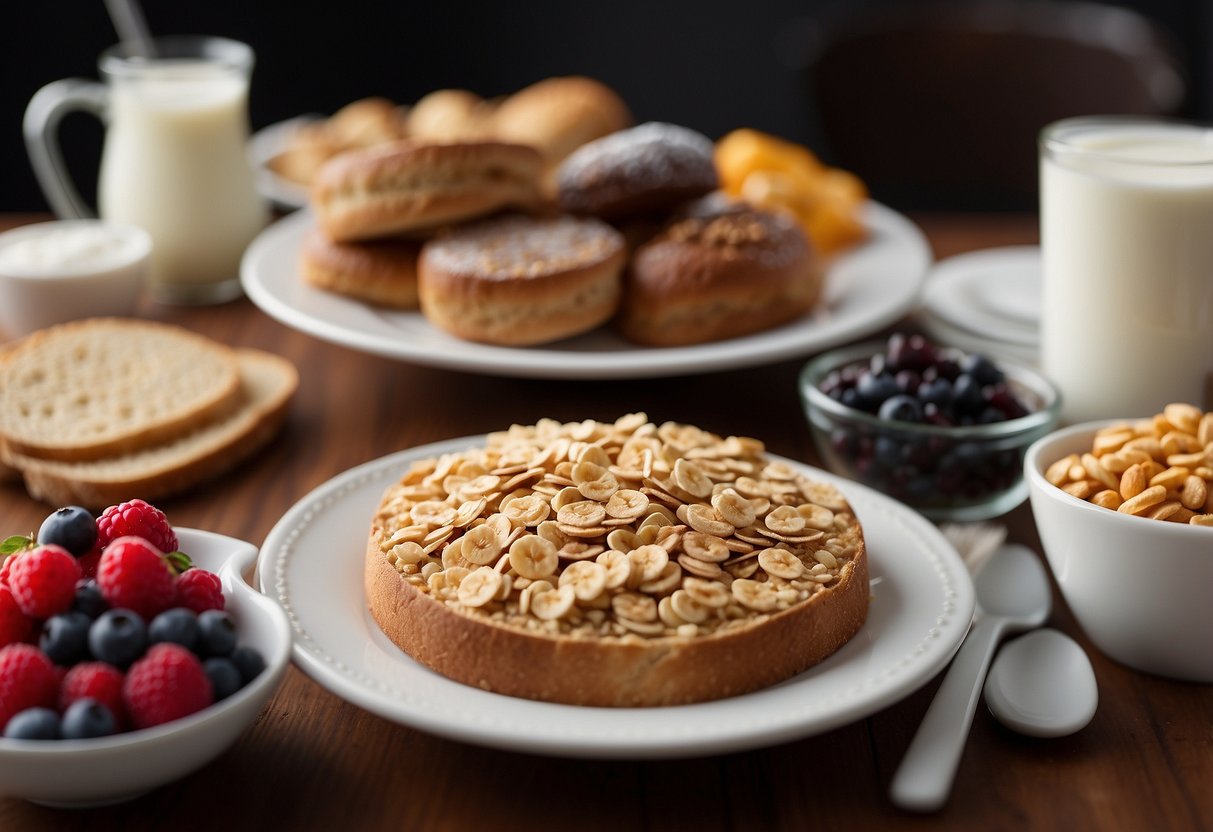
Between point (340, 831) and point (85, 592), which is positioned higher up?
point (85, 592)

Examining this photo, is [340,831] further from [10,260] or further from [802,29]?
[802,29]

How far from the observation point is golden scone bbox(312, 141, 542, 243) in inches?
61.9

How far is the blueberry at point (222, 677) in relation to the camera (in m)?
0.76

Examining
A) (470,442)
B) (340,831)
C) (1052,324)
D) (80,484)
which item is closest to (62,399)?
(80,484)

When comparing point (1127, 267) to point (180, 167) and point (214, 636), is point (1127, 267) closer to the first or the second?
point (214, 636)

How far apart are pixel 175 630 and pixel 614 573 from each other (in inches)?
11.1

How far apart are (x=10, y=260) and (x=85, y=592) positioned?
104cm

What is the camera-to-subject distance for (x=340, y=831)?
79cm

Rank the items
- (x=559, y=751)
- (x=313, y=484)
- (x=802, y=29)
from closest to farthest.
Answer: (x=559, y=751), (x=313, y=484), (x=802, y=29)

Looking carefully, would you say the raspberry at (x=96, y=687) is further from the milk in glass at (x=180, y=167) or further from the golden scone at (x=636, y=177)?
the milk in glass at (x=180, y=167)

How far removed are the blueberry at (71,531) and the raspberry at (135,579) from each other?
6cm

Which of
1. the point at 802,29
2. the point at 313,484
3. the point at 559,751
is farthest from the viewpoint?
the point at 802,29

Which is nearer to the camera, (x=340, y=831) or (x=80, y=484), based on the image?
(x=340, y=831)

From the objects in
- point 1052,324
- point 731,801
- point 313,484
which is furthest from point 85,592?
point 1052,324
